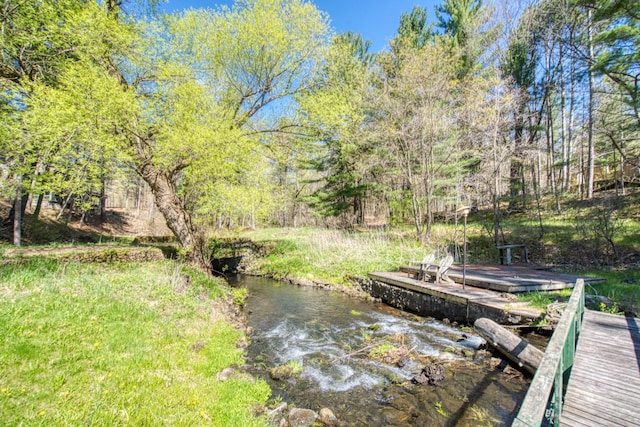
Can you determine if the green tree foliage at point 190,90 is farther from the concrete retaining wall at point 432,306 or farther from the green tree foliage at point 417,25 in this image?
the green tree foliage at point 417,25

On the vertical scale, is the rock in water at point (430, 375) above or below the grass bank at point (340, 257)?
below

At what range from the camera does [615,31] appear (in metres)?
8.80

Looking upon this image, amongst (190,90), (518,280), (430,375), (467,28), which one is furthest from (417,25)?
(430,375)

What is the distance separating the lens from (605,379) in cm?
290

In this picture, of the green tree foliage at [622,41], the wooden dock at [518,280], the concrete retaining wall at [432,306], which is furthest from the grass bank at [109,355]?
the green tree foliage at [622,41]

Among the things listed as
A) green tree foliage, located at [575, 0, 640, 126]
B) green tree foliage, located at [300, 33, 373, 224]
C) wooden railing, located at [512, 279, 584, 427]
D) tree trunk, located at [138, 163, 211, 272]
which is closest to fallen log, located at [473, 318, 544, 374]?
wooden railing, located at [512, 279, 584, 427]

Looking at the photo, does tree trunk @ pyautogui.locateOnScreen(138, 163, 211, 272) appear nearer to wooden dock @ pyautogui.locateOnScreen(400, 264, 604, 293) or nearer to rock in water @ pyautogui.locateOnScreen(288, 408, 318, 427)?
wooden dock @ pyautogui.locateOnScreen(400, 264, 604, 293)

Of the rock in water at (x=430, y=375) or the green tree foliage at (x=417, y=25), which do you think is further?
the green tree foliage at (x=417, y=25)

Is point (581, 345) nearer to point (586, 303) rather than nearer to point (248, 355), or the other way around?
point (586, 303)

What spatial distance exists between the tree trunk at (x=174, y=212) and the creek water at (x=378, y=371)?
11.4 feet

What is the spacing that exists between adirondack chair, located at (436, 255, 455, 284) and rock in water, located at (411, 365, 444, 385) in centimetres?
386

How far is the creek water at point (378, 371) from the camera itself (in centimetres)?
369

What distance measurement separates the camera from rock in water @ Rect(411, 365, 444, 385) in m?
4.32

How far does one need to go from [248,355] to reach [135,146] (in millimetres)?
6942
